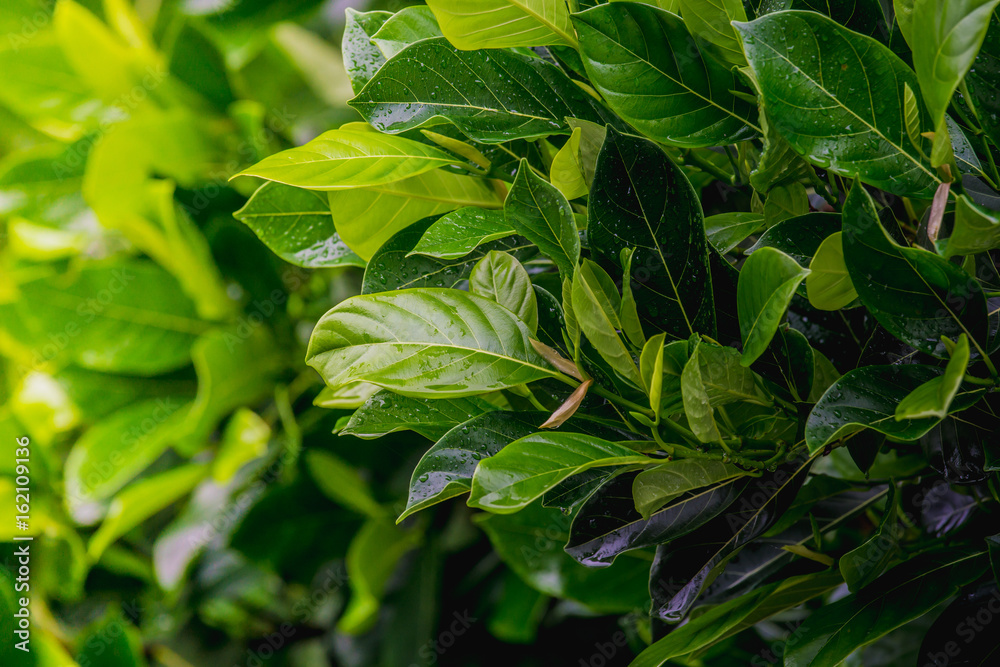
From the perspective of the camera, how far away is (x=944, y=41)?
253 millimetres

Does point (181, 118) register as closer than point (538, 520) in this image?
No

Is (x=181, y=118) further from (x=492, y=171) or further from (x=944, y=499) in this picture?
(x=944, y=499)

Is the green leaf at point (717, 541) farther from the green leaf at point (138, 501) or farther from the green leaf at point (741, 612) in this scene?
the green leaf at point (138, 501)

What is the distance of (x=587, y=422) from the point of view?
1.19 ft

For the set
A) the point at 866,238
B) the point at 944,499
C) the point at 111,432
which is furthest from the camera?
the point at 111,432

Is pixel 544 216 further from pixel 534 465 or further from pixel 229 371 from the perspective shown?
pixel 229 371

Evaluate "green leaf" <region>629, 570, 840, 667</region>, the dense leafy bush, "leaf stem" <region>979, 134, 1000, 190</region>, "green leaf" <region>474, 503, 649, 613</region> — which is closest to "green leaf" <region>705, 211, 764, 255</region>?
the dense leafy bush

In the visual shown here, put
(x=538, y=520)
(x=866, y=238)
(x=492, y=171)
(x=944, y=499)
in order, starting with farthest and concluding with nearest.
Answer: (x=538, y=520)
(x=944, y=499)
(x=492, y=171)
(x=866, y=238)

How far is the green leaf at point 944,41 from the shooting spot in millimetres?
241

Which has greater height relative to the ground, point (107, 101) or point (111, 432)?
point (107, 101)

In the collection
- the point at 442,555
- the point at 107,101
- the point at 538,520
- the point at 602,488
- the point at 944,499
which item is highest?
the point at 107,101

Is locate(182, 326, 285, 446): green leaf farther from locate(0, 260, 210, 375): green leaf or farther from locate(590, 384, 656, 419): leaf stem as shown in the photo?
locate(590, 384, 656, 419): leaf stem

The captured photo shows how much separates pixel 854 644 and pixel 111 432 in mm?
836

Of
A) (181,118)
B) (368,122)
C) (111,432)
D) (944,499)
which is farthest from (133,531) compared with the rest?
(944,499)
